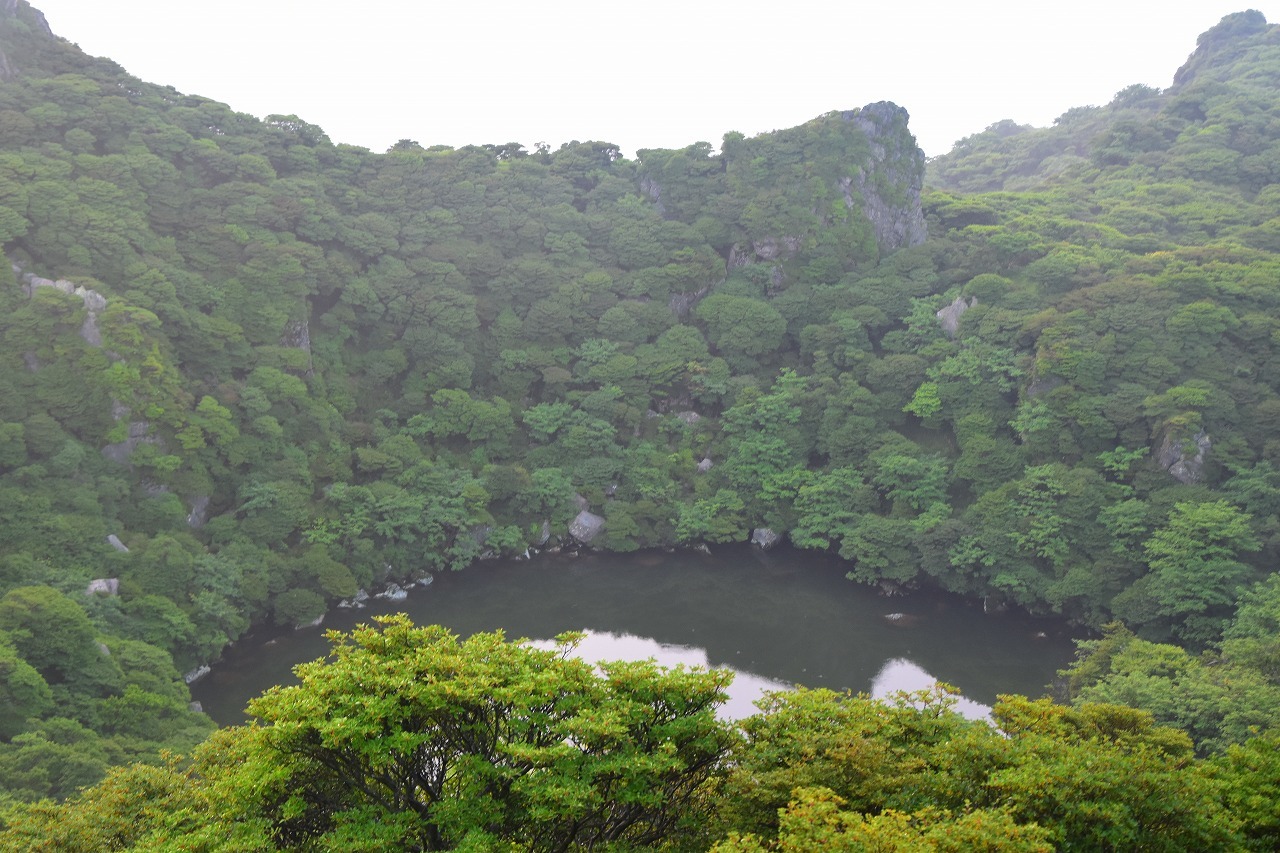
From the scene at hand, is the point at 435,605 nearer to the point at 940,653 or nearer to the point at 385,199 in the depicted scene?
the point at 940,653

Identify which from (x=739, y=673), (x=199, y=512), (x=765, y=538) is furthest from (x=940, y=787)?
(x=199, y=512)

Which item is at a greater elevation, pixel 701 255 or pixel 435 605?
pixel 701 255

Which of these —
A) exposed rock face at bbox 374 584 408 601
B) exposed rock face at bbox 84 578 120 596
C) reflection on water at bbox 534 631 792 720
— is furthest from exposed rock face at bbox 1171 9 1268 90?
exposed rock face at bbox 84 578 120 596

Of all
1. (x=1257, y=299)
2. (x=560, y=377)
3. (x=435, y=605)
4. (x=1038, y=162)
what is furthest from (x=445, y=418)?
(x=1038, y=162)

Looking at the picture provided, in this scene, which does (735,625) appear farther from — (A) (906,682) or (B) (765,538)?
(B) (765,538)

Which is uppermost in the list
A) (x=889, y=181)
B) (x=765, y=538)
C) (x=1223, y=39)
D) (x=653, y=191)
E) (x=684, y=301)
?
(x=1223, y=39)

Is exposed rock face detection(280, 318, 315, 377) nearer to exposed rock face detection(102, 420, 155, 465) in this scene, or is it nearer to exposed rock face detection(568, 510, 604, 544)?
exposed rock face detection(102, 420, 155, 465)
